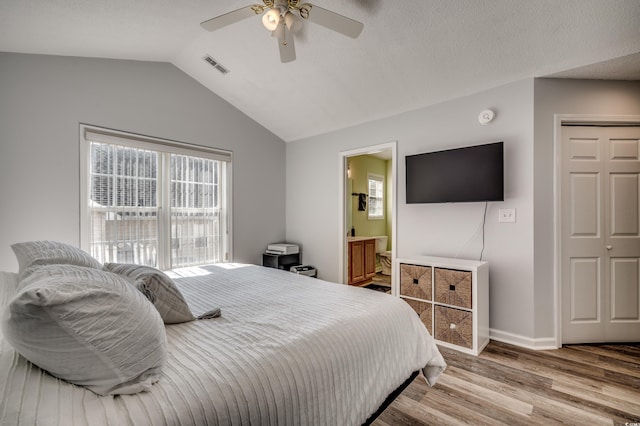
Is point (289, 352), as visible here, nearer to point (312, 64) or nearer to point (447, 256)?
point (447, 256)

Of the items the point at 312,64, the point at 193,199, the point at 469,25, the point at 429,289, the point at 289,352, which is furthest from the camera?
the point at 193,199

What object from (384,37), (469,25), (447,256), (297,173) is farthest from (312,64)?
(447,256)

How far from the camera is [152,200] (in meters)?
3.38

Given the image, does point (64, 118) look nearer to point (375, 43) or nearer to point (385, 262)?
point (375, 43)

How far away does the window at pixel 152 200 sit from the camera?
117 inches

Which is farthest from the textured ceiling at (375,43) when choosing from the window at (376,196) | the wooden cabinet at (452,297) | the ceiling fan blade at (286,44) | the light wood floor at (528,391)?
the window at (376,196)

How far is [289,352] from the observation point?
1.10 metres

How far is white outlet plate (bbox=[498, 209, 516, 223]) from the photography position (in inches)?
108

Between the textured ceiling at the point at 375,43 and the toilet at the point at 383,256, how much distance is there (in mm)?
2956

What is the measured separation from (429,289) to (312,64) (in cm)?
261

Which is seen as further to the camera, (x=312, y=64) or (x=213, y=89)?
(x=213, y=89)

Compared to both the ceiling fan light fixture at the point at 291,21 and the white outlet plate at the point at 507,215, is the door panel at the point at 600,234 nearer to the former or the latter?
the white outlet plate at the point at 507,215

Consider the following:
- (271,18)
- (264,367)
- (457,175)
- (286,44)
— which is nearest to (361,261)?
(457,175)

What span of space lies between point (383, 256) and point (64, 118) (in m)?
5.10
